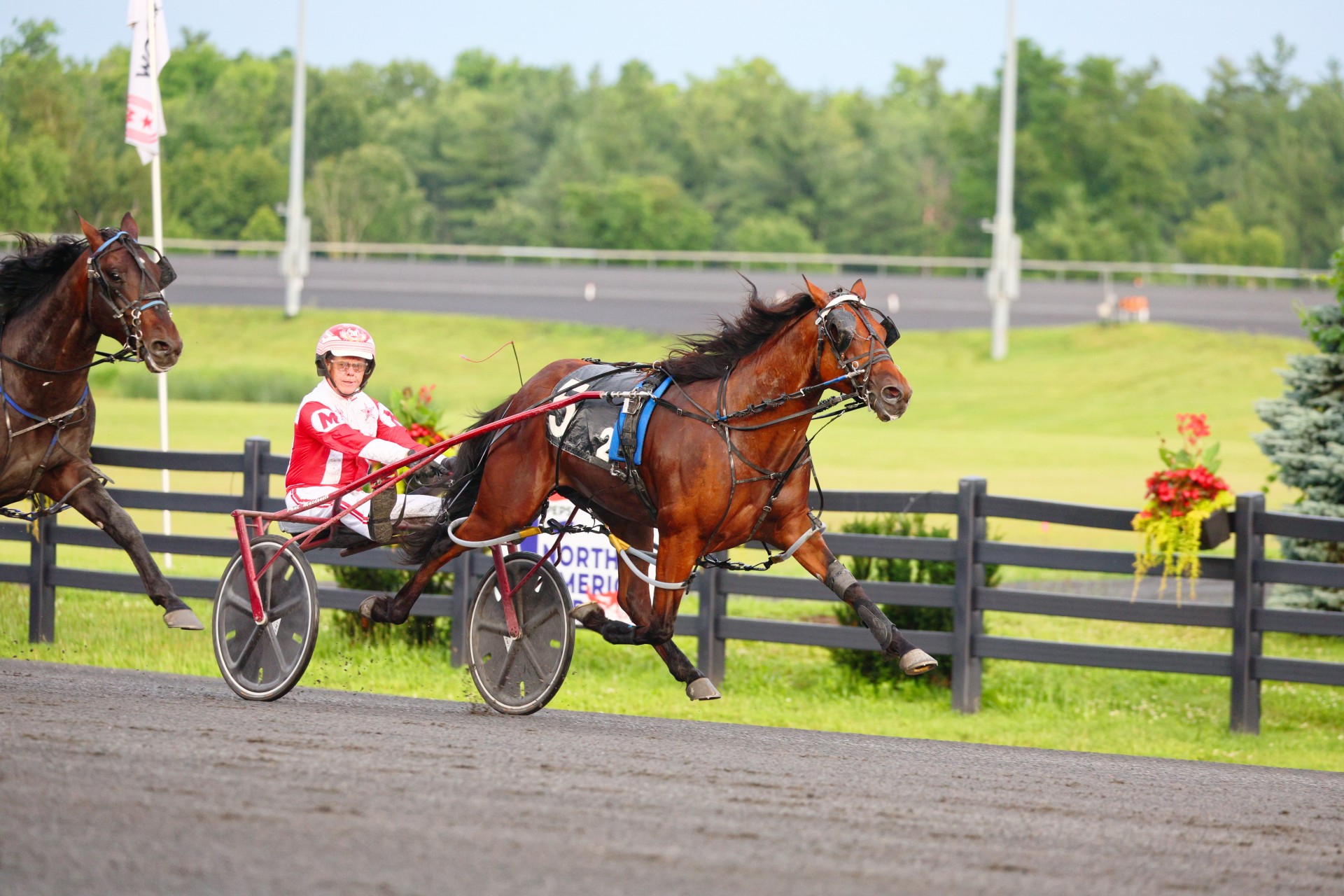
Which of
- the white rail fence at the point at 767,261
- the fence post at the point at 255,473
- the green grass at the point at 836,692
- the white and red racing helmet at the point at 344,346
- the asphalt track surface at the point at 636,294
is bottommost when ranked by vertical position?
the green grass at the point at 836,692

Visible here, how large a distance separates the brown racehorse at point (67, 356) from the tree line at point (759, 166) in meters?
34.2

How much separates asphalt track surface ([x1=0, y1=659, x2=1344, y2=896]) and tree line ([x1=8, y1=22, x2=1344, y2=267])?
3705cm

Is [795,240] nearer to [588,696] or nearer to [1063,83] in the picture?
[1063,83]

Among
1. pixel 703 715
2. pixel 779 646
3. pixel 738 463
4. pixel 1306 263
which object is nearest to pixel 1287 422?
pixel 779 646

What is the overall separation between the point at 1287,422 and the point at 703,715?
6.07 meters

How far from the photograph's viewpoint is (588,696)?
9.35m

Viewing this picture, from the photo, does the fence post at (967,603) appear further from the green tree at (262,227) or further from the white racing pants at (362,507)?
the green tree at (262,227)

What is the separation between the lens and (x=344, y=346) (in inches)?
292

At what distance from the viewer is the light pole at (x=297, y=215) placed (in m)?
29.9

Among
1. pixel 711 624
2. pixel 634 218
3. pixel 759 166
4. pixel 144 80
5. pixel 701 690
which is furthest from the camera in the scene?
pixel 759 166

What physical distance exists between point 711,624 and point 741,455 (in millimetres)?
3128

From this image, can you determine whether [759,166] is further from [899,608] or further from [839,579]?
[839,579]

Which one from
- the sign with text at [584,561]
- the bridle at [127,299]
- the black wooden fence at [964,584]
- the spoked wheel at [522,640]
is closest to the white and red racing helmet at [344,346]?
the bridle at [127,299]

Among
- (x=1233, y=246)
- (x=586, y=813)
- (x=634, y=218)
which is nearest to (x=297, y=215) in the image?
(x=634, y=218)
